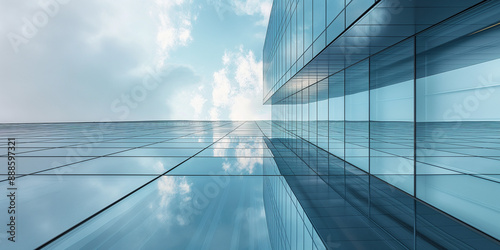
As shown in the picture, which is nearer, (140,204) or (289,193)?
(140,204)

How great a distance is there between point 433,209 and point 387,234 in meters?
1.94

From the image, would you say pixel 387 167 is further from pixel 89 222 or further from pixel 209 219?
pixel 89 222

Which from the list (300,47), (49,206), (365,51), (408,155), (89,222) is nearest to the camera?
(89,222)

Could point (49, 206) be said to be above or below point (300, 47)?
below

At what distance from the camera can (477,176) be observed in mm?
8039

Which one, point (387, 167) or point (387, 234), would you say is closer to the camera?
point (387, 234)

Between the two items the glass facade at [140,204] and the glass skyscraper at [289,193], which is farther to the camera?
the glass skyscraper at [289,193]

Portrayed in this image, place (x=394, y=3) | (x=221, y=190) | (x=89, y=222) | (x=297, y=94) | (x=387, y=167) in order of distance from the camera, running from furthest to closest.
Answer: (x=297, y=94) → (x=387, y=167) → (x=221, y=190) → (x=394, y=3) → (x=89, y=222)

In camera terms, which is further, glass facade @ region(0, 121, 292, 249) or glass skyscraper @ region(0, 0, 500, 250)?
glass skyscraper @ region(0, 0, 500, 250)

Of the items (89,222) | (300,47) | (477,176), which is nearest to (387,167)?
(477,176)

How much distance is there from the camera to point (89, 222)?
13.0 ft

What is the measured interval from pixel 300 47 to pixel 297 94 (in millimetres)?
9854

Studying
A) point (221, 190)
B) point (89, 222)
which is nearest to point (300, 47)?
point (221, 190)

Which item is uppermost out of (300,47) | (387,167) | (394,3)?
(300,47)
